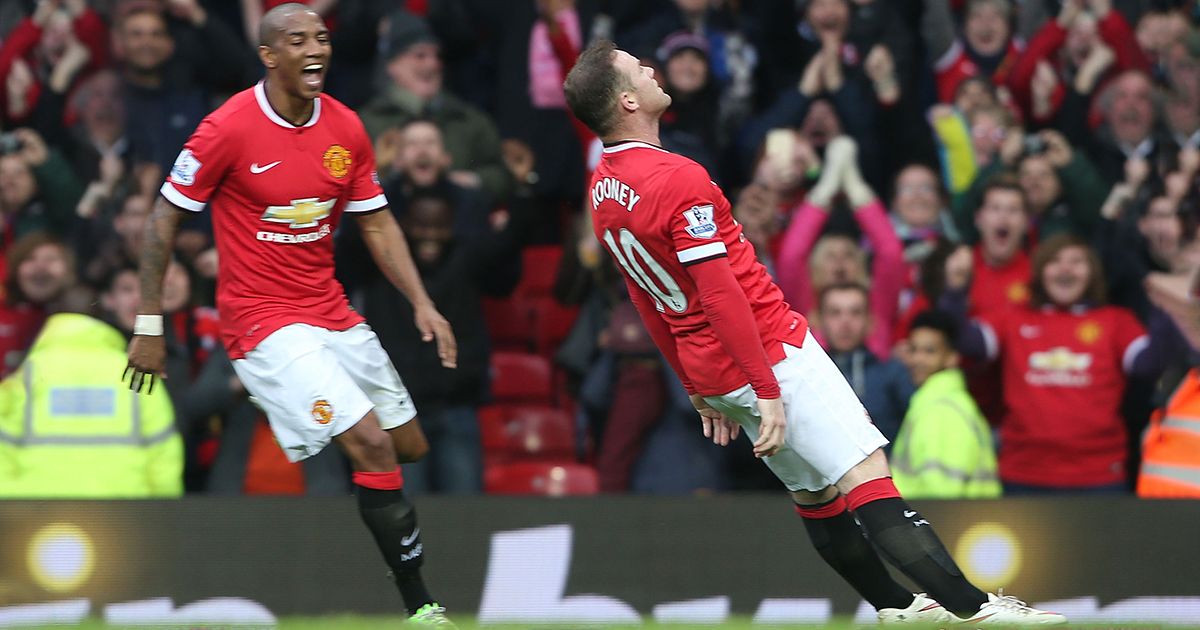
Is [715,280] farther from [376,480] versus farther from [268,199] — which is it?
[268,199]

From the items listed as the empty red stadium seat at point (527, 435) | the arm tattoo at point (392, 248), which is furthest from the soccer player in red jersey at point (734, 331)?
the empty red stadium seat at point (527, 435)

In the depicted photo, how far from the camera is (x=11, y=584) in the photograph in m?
7.95

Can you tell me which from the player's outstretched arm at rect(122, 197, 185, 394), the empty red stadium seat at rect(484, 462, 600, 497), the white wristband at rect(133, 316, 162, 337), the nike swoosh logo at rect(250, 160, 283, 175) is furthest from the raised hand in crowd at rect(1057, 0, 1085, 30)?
the white wristband at rect(133, 316, 162, 337)

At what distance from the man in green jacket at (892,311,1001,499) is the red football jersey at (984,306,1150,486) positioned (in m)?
0.46

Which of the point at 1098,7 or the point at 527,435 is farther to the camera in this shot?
the point at 1098,7

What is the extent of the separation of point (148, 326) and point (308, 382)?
1.93 feet

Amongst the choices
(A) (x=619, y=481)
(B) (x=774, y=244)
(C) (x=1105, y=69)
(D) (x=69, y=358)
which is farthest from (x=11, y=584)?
(C) (x=1105, y=69)

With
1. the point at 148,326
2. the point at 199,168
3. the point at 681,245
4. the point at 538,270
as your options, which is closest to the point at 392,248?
the point at 199,168

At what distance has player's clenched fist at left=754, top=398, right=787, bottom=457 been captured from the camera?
5242mm

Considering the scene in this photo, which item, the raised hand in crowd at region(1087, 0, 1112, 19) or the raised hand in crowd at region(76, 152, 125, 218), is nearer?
the raised hand in crowd at region(76, 152, 125, 218)

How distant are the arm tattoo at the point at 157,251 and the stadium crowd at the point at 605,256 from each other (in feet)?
7.78

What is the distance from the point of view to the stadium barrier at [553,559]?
7.95m

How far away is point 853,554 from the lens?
5.89 metres

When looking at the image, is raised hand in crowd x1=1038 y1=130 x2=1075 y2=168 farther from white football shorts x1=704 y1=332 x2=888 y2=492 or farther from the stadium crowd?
white football shorts x1=704 y1=332 x2=888 y2=492
